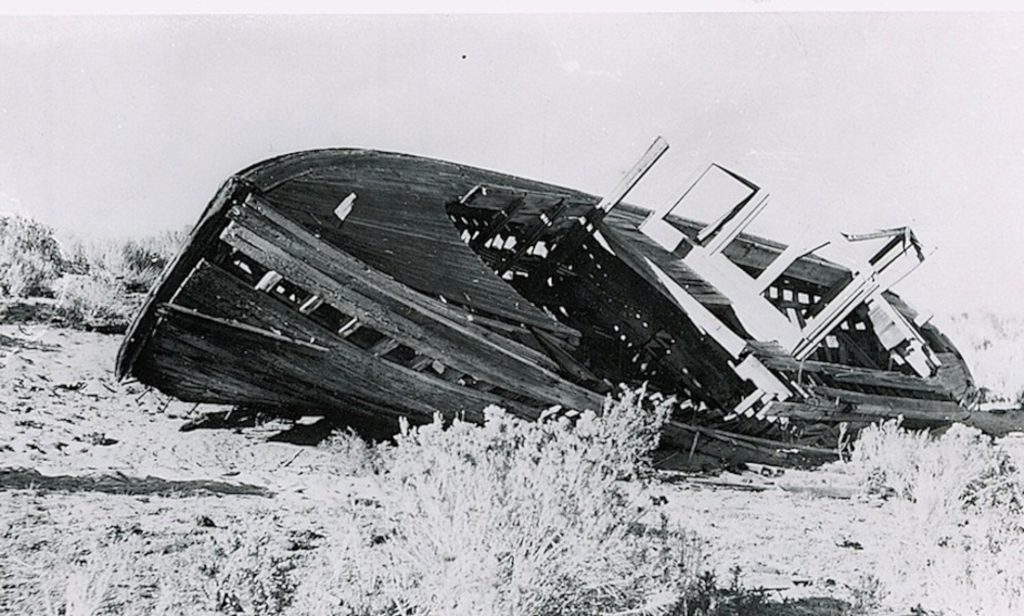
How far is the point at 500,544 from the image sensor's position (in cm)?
335

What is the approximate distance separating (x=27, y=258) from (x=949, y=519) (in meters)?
5.90

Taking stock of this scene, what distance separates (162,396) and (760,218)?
410 centimetres

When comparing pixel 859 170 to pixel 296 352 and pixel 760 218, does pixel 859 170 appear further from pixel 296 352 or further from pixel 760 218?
pixel 296 352

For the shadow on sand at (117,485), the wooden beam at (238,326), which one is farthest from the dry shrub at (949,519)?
the shadow on sand at (117,485)

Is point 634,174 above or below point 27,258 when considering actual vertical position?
above

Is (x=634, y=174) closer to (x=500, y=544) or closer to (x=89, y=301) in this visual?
(x=500, y=544)

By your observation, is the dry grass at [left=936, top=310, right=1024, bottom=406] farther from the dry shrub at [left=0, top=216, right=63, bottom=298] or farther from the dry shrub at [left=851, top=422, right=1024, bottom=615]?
the dry shrub at [left=0, top=216, right=63, bottom=298]

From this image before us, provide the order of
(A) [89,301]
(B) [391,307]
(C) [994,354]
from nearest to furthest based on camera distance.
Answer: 1. (B) [391,307]
2. (A) [89,301]
3. (C) [994,354]

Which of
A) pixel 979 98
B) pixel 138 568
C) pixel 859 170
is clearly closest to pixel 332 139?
pixel 138 568

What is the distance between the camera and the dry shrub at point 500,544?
331cm

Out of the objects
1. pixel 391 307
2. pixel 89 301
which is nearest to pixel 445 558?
pixel 391 307

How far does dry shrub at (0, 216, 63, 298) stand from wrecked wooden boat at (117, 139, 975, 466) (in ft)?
4.43

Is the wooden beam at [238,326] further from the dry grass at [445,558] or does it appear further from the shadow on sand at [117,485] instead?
the dry grass at [445,558]

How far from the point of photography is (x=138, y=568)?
361 cm
